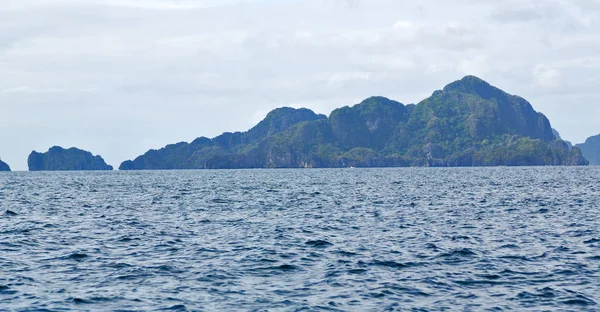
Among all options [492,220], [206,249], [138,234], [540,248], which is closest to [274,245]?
[206,249]

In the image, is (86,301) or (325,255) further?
(325,255)

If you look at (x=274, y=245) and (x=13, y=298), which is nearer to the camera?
(x=13, y=298)

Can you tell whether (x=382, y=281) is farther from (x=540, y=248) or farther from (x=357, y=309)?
(x=540, y=248)

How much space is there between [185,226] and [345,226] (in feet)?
40.8

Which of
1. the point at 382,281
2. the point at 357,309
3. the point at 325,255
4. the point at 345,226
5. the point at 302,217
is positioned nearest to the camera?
the point at 357,309

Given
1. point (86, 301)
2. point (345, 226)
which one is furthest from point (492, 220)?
point (86, 301)

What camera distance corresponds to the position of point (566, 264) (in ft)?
109

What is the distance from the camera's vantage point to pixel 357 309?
2475 cm

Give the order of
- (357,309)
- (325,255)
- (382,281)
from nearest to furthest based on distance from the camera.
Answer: (357,309), (382,281), (325,255)

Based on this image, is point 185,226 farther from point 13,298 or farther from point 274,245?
point 13,298

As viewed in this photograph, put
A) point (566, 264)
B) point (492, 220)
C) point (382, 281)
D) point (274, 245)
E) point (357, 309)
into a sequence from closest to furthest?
point (357, 309) → point (382, 281) → point (566, 264) → point (274, 245) → point (492, 220)

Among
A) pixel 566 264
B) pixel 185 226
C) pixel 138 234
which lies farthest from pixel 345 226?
pixel 566 264

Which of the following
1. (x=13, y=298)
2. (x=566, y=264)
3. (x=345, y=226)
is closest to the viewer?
(x=13, y=298)

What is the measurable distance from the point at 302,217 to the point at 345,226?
8.56 meters
